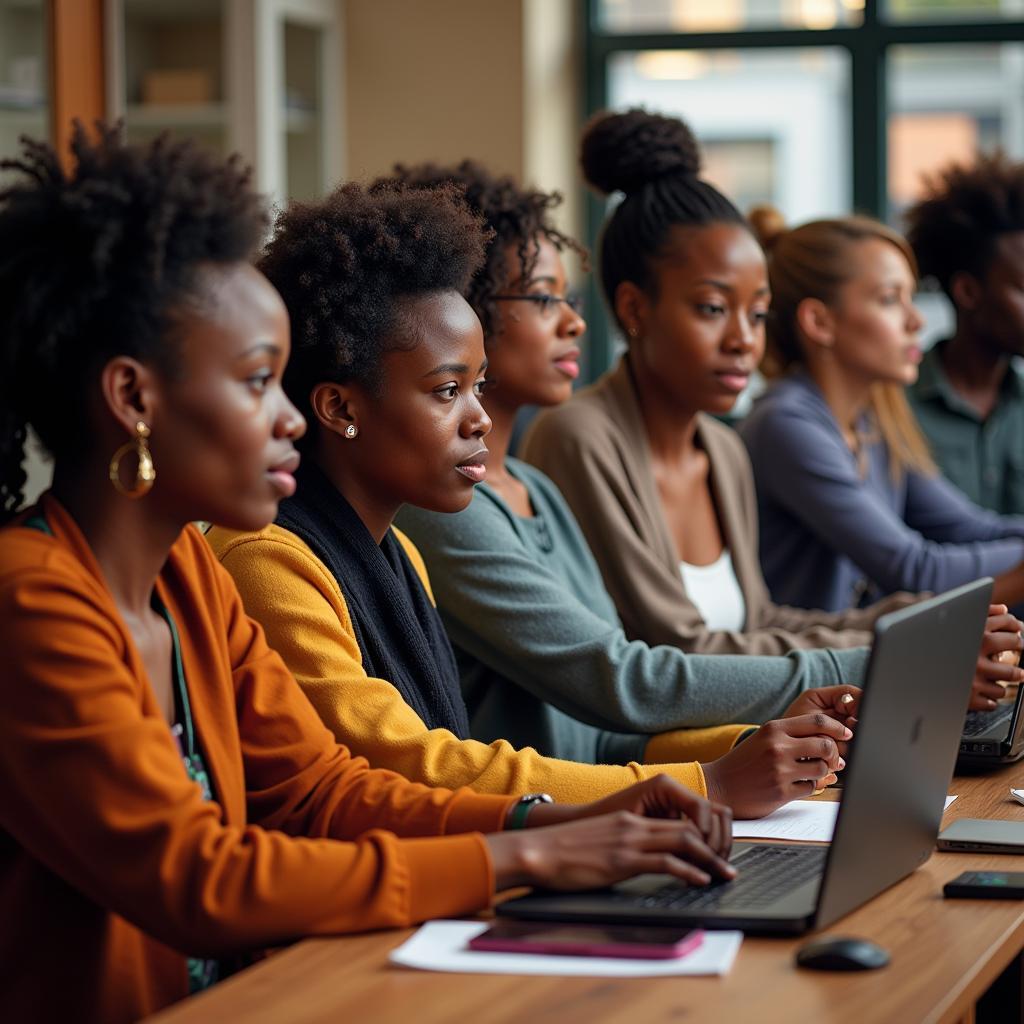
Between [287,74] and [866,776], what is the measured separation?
401 centimetres

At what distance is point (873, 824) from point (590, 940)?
23 centimetres

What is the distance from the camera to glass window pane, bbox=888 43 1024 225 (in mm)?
5230

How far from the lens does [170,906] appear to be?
1143 millimetres

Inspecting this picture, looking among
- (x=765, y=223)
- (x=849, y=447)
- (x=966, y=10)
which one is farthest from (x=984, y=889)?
(x=966, y=10)

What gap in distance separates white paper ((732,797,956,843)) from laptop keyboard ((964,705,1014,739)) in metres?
0.27

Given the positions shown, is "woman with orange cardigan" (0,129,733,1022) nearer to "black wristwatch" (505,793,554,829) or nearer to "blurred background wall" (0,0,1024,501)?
"black wristwatch" (505,793,554,829)

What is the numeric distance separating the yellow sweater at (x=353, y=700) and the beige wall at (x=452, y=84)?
137 inches

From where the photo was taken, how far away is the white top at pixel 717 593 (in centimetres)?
252

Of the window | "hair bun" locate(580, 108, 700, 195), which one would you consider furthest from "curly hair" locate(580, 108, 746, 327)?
the window

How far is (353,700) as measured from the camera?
1549mm

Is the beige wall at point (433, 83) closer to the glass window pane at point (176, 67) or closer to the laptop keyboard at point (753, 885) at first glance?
the glass window pane at point (176, 67)

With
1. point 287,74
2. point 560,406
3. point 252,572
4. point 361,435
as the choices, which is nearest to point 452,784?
point 252,572

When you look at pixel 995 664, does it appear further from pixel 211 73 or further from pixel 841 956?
pixel 211 73

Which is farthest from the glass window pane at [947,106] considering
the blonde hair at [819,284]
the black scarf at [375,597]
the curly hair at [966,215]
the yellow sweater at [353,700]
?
the yellow sweater at [353,700]
